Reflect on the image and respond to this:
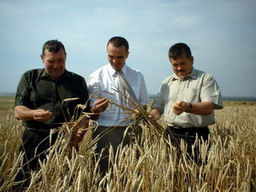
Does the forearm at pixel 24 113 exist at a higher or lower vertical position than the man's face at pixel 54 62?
lower

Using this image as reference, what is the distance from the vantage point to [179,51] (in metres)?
2.46

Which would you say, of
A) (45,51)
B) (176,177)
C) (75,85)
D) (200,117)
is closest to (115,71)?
(75,85)

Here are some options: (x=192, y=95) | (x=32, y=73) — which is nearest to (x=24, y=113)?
(x=32, y=73)

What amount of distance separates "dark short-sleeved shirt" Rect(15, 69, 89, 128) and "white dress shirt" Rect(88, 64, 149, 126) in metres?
0.32

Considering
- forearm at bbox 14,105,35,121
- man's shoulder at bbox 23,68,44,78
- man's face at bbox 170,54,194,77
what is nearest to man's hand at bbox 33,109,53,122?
forearm at bbox 14,105,35,121

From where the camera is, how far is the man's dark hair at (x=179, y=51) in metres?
2.46

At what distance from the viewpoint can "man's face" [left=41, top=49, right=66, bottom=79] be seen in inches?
88.2

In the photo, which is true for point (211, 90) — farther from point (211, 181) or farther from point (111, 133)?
point (111, 133)

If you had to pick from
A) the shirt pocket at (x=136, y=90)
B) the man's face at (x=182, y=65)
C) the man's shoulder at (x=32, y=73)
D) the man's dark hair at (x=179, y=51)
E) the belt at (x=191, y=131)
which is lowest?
the belt at (x=191, y=131)

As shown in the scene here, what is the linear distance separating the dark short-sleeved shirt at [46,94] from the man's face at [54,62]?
60 millimetres

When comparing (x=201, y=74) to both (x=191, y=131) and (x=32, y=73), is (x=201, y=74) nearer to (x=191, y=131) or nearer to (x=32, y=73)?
(x=191, y=131)

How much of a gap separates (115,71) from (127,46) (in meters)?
0.28

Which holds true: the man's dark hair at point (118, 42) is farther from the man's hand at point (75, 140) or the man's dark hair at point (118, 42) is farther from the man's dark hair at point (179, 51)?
the man's hand at point (75, 140)

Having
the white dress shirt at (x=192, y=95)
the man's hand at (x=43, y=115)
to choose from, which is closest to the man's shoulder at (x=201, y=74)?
the white dress shirt at (x=192, y=95)
